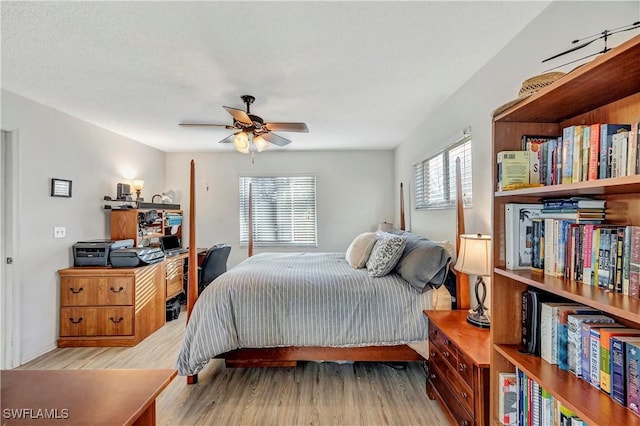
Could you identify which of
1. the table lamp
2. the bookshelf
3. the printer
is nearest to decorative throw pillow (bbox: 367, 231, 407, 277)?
the table lamp

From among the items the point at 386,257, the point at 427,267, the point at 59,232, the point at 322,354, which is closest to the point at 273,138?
the point at 386,257

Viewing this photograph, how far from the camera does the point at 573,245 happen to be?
1158 millimetres

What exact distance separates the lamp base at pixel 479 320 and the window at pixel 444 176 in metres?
0.90

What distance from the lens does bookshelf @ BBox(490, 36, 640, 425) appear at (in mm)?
883

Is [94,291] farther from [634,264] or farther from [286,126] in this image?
[634,264]

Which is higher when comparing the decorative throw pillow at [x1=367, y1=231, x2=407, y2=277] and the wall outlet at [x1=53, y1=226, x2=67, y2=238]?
the wall outlet at [x1=53, y1=226, x2=67, y2=238]

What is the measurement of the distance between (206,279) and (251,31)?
2832mm

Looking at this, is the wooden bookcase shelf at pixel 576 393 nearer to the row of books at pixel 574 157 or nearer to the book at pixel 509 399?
the book at pixel 509 399

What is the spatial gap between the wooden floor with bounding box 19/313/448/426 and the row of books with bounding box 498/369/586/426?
2.27 ft

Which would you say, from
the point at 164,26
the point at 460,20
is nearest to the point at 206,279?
the point at 164,26

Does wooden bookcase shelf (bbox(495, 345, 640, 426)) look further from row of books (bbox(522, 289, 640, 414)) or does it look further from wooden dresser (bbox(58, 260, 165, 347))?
wooden dresser (bbox(58, 260, 165, 347))

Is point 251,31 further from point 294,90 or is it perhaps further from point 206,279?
point 206,279

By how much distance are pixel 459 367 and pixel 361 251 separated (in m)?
1.36

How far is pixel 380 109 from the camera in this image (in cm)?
312
